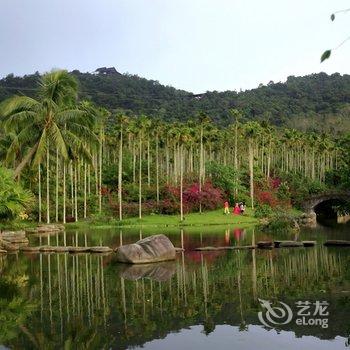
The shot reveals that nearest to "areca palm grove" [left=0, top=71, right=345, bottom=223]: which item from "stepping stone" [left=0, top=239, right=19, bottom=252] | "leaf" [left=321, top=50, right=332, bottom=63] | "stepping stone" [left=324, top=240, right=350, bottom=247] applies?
"stepping stone" [left=0, top=239, right=19, bottom=252]

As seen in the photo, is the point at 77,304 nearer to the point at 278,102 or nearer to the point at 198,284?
the point at 198,284

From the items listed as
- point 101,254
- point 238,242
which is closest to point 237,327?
point 101,254

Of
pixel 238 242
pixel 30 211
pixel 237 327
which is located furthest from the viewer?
pixel 30 211

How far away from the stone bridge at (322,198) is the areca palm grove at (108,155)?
7.44 metres

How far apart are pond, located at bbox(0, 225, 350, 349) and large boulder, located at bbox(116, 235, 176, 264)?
0.51 meters

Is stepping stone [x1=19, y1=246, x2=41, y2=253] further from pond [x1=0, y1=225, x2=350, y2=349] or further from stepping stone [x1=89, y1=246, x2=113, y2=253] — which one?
pond [x1=0, y1=225, x2=350, y2=349]

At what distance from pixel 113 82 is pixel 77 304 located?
151 meters

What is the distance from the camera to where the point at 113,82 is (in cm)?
16275

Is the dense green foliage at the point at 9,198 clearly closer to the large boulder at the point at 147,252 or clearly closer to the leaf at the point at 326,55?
the large boulder at the point at 147,252

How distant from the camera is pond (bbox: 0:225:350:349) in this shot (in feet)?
39.9

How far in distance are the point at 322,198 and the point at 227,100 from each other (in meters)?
86.2

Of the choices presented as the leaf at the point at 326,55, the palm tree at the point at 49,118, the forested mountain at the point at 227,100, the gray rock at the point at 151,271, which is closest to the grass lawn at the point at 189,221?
the palm tree at the point at 49,118

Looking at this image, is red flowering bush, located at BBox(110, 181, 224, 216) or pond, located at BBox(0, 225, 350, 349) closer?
pond, located at BBox(0, 225, 350, 349)

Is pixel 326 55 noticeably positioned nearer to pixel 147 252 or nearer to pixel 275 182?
pixel 147 252
